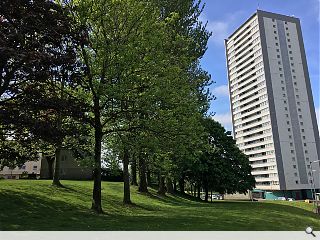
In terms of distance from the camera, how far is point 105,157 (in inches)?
835

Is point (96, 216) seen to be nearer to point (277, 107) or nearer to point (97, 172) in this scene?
point (97, 172)

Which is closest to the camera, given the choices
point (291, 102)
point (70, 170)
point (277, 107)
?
point (70, 170)

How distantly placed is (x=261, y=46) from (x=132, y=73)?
4643 inches

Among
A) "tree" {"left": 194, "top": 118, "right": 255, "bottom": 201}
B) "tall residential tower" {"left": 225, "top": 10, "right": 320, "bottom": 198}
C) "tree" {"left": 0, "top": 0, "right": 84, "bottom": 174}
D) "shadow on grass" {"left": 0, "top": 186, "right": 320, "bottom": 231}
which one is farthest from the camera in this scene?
"tall residential tower" {"left": 225, "top": 10, "right": 320, "bottom": 198}

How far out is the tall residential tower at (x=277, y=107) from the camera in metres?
114

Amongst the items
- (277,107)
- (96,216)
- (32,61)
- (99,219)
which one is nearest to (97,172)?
(96,216)

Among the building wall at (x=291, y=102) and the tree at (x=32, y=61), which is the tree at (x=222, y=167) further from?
the building wall at (x=291, y=102)

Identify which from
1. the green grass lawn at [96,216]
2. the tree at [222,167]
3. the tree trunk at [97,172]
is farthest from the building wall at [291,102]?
the tree trunk at [97,172]

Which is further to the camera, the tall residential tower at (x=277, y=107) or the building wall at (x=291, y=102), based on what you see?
the tall residential tower at (x=277, y=107)

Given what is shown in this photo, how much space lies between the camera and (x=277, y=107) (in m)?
120

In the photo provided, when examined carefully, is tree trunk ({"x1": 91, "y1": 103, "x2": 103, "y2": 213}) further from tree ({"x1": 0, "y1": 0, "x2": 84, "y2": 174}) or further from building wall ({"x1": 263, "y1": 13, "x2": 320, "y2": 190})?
building wall ({"x1": 263, "y1": 13, "x2": 320, "y2": 190})

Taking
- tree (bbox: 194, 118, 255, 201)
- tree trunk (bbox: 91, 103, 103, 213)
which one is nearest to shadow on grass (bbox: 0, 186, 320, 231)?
tree trunk (bbox: 91, 103, 103, 213)

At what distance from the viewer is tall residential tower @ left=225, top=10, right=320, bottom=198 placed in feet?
373

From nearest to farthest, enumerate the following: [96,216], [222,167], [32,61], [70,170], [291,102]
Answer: [32,61] → [96,216] → [222,167] → [70,170] → [291,102]
